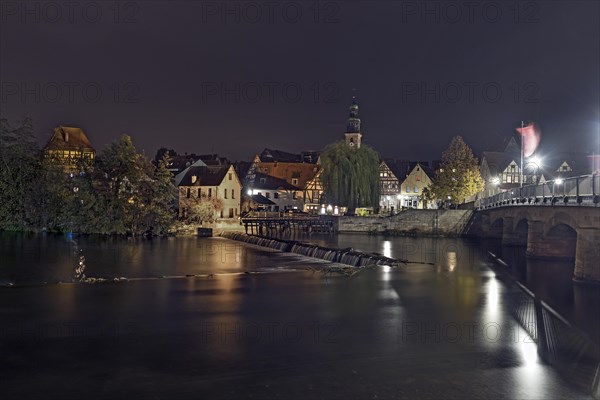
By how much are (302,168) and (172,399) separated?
117959 mm

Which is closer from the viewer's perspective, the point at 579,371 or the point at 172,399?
the point at 172,399

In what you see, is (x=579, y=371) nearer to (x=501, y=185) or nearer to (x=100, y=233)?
(x=100, y=233)

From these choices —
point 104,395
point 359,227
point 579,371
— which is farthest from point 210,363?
point 359,227

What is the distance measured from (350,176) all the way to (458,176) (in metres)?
16.4

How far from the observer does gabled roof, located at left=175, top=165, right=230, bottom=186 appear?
95.9 m

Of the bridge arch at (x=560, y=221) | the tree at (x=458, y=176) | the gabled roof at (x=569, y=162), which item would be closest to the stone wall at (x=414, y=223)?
the tree at (x=458, y=176)

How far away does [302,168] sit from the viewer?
13425cm

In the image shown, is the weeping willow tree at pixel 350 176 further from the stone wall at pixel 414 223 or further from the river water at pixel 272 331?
the river water at pixel 272 331

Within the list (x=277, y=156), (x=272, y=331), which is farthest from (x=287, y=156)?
(x=272, y=331)

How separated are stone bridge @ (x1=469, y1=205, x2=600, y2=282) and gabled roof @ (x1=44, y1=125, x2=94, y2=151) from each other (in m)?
78.3

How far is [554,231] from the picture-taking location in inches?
1943

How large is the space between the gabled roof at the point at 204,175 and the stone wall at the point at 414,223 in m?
20.3

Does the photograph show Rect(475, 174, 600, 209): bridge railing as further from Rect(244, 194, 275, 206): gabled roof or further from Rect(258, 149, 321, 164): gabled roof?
Rect(258, 149, 321, 164): gabled roof

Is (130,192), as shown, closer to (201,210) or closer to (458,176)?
(201,210)
